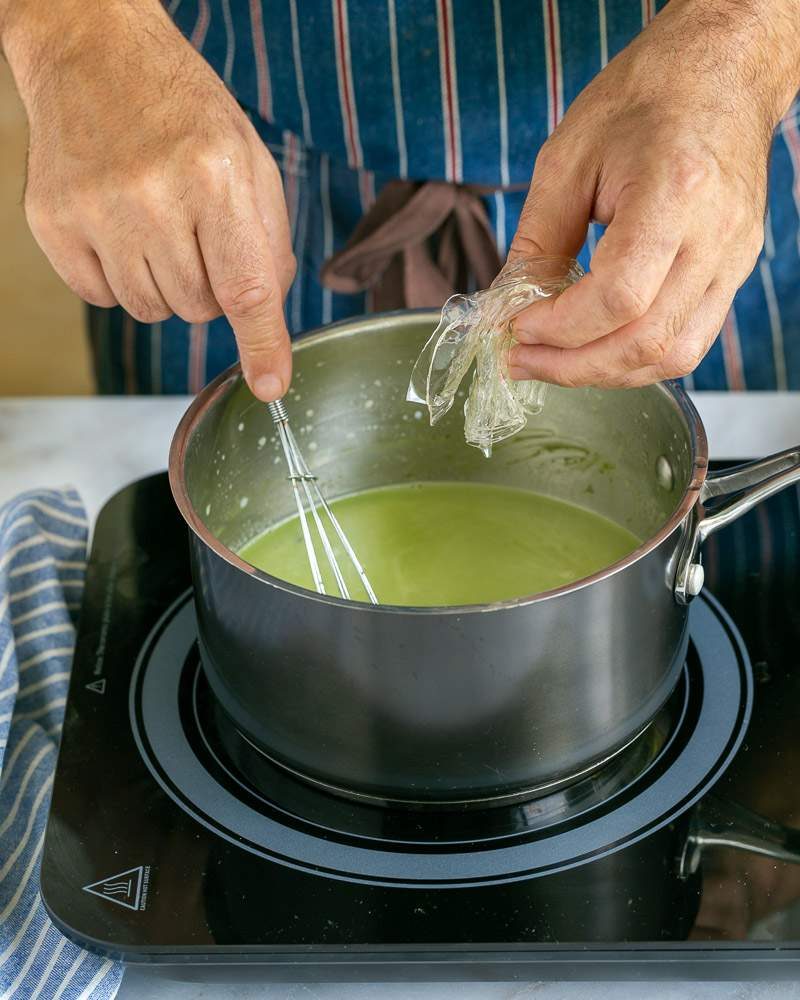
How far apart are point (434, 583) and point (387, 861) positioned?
1.02 feet

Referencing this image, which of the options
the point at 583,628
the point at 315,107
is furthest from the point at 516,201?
the point at 583,628

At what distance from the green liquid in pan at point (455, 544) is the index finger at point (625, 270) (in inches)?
12.8

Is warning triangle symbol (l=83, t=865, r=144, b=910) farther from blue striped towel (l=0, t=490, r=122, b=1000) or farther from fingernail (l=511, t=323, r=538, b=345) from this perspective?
fingernail (l=511, t=323, r=538, b=345)

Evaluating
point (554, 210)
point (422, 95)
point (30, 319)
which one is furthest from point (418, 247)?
point (30, 319)

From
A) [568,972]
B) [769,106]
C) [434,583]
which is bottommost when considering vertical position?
[568,972]

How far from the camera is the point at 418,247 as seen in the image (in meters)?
1.26

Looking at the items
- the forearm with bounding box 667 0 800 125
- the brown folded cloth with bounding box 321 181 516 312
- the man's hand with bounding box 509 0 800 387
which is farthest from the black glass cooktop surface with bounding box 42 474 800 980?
the brown folded cloth with bounding box 321 181 516 312

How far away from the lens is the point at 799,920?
0.68 meters

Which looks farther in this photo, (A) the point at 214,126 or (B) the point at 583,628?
(A) the point at 214,126

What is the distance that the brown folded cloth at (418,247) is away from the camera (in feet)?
4.03

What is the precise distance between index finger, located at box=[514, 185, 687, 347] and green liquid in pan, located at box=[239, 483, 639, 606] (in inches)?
12.8

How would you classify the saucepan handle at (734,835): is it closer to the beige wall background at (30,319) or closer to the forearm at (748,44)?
the forearm at (748,44)

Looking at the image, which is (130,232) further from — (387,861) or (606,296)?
(387,861)

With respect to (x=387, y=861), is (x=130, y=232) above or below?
above
